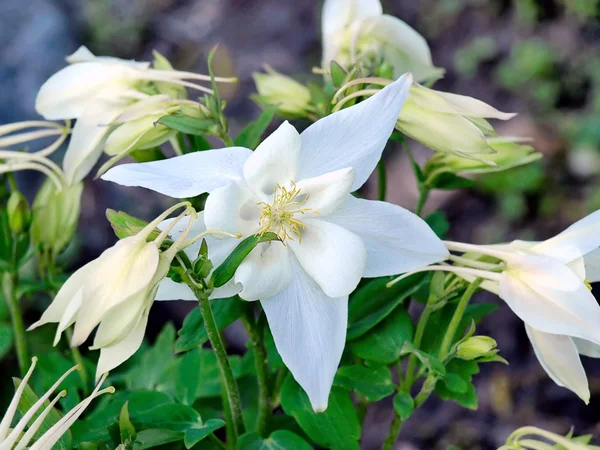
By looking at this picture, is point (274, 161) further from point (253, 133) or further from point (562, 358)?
point (562, 358)

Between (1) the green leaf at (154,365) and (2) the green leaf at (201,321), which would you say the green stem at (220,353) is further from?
(1) the green leaf at (154,365)

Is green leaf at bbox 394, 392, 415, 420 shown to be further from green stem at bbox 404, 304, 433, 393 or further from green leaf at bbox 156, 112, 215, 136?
green leaf at bbox 156, 112, 215, 136

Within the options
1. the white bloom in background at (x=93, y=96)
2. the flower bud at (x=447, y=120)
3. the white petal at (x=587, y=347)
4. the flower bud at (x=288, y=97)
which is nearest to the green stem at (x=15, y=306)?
the white bloom in background at (x=93, y=96)

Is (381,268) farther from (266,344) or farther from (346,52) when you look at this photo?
(346,52)

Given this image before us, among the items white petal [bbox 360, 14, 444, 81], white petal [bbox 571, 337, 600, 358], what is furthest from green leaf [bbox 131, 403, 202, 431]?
white petal [bbox 360, 14, 444, 81]

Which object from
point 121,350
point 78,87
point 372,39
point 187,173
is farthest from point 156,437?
point 372,39

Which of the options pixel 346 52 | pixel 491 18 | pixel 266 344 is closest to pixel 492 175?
pixel 491 18
